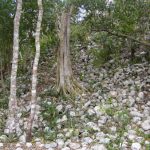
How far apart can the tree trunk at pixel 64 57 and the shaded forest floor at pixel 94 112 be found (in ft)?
1.40

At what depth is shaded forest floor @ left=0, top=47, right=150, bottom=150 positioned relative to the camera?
7.85 m

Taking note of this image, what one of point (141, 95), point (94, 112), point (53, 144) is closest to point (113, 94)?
point (141, 95)

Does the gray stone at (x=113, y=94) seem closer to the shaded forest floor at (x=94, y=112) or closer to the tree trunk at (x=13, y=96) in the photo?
the shaded forest floor at (x=94, y=112)

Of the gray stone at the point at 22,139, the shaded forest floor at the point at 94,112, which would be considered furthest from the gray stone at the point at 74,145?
the gray stone at the point at 22,139

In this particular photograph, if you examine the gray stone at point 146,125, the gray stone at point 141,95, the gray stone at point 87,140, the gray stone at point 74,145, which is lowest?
the gray stone at point 74,145

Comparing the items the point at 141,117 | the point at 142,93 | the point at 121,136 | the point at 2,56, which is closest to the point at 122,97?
the point at 142,93

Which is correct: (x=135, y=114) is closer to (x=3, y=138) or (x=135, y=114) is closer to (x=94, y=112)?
(x=94, y=112)

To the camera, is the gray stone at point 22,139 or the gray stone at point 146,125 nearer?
the gray stone at point 22,139

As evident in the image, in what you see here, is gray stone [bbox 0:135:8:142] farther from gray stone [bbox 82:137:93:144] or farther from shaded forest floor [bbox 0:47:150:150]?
gray stone [bbox 82:137:93:144]

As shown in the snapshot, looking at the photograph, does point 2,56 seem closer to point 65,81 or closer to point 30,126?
point 65,81

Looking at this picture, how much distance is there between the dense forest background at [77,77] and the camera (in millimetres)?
8047

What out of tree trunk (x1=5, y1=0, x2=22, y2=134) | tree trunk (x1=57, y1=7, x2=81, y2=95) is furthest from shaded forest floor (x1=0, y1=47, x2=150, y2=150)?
tree trunk (x1=57, y1=7, x2=81, y2=95)

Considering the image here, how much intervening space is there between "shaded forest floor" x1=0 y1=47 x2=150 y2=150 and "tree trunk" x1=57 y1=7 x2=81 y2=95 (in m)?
0.43

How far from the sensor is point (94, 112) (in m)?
9.15
